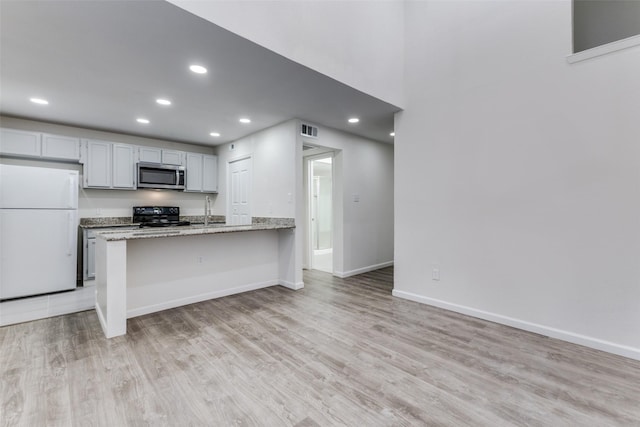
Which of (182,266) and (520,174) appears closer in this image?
(520,174)

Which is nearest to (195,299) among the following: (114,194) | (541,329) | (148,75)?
(148,75)

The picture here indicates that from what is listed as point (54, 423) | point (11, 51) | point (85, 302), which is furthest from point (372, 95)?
point (85, 302)

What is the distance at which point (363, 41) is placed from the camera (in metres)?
3.23

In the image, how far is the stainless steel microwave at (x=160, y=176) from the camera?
16.5 feet

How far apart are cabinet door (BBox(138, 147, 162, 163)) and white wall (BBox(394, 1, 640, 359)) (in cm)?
428

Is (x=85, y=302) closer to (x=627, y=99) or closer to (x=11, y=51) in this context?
(x=11, y=51)

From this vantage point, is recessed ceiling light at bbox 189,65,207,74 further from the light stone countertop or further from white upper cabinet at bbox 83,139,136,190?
white upper cabinet at bbox 83,139,136,190

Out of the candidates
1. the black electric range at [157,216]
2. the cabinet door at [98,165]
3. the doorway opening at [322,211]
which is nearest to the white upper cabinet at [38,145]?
the cabinet door at [98,165]

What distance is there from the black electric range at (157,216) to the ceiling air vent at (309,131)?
313 centimetres

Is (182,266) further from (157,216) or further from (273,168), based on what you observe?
(157,216)

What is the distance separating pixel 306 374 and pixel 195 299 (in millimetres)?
2167

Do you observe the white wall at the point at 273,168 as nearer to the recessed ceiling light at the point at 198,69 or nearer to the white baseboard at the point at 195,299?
the white baseboard at the point at 195,299

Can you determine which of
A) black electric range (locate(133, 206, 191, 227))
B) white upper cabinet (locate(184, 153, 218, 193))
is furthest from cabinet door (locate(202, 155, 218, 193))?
black electric range (locate(133, 206, 191, 227))

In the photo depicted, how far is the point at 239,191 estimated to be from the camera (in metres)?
5.46
